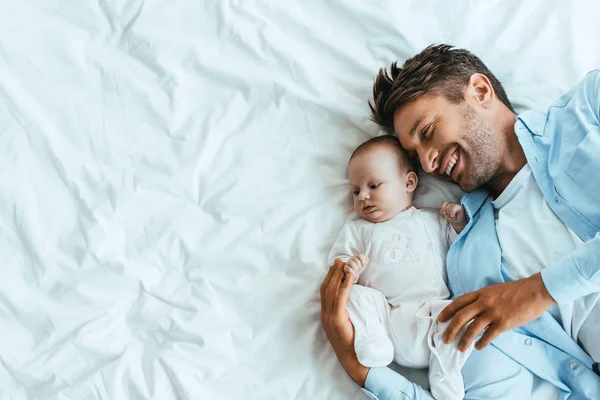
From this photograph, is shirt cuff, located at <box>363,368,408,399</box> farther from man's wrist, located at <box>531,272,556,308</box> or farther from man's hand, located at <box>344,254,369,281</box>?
man's wrist, located at <box>531,272,556,308</box>

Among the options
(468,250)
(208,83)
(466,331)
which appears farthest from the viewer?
(208,83)

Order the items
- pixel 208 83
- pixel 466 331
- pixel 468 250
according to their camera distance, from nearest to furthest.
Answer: pixel 466 331 < pixel 468 250 < pixel 208 83

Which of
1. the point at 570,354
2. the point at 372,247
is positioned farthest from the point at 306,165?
the point at 570,354

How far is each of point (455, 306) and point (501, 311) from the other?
3.4 inches

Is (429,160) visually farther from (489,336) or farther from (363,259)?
(489,336)

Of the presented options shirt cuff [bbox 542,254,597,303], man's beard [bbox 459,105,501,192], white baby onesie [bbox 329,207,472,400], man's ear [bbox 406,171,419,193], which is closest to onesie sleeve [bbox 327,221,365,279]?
white baby onesie [bbox 329,207,472,400]

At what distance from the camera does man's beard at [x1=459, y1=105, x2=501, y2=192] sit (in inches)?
54.2

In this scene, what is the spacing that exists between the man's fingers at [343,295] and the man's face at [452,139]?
1.00 ft

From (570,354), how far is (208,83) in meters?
0.98

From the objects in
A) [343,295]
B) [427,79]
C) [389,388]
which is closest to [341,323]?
[343,295]

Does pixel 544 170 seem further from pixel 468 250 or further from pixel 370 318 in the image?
pixel 370 318

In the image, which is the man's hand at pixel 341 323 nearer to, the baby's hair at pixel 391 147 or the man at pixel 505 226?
the man at pixel 505 226

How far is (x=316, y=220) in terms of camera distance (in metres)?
1.41

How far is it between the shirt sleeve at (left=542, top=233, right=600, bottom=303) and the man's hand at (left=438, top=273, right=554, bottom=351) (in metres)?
0.02
